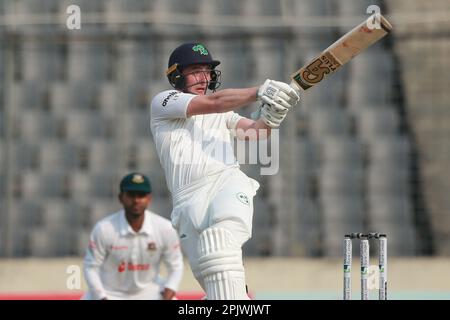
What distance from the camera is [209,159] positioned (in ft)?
18.8

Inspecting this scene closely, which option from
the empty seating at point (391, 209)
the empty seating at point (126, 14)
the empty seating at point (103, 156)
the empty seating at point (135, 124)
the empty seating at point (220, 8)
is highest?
the empty seating at point (220, 8)

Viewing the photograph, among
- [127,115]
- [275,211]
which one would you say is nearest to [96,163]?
[127,115]

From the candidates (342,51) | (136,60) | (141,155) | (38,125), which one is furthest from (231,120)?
(38,125)

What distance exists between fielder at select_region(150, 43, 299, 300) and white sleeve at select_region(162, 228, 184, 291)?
2.89 metres

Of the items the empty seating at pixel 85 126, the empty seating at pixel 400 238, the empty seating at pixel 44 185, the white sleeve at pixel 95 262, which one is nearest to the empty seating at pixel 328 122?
the empty seating at pixel 400 238

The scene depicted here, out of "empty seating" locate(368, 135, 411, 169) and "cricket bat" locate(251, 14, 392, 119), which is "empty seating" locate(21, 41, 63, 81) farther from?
"cricket bat" locate(251, 14, 392, 119)

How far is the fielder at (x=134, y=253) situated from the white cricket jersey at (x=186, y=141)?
282 centimetres

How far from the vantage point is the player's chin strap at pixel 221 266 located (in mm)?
5309

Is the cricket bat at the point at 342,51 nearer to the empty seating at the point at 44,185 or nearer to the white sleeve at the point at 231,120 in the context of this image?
the white sleeve at the point at 231,120

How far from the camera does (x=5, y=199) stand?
443 inches

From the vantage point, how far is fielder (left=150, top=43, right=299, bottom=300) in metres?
5.36

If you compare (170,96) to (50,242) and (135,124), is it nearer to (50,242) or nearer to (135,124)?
(135,124)
